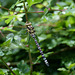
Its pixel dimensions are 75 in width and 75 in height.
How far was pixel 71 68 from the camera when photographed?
1208 millimetres

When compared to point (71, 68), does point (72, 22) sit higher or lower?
higher

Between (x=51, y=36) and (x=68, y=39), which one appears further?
(x=51, y=36)

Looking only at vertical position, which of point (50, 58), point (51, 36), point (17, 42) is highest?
point (17, 42)

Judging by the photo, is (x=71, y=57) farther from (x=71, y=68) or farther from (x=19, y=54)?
(x=19, y=54)

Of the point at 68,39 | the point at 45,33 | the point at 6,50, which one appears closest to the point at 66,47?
the point at 68,39

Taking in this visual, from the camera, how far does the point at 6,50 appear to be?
1087mm

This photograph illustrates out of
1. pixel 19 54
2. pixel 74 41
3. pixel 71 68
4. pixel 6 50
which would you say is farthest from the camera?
pixel 19 54

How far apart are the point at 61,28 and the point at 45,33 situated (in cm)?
19

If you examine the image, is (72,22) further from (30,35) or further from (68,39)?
(30,35)

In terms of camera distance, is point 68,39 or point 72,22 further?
point 72,22

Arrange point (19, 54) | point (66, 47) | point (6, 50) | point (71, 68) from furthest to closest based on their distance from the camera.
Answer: point (19, 54) → point (66, 47) → point (71, 68) → point (6, 50)

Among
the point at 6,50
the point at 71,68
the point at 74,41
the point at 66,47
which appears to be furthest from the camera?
the point at 66,47

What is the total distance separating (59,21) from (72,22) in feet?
0.51

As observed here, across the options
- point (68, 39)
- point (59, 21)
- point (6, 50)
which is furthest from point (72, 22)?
point (6, 50)
